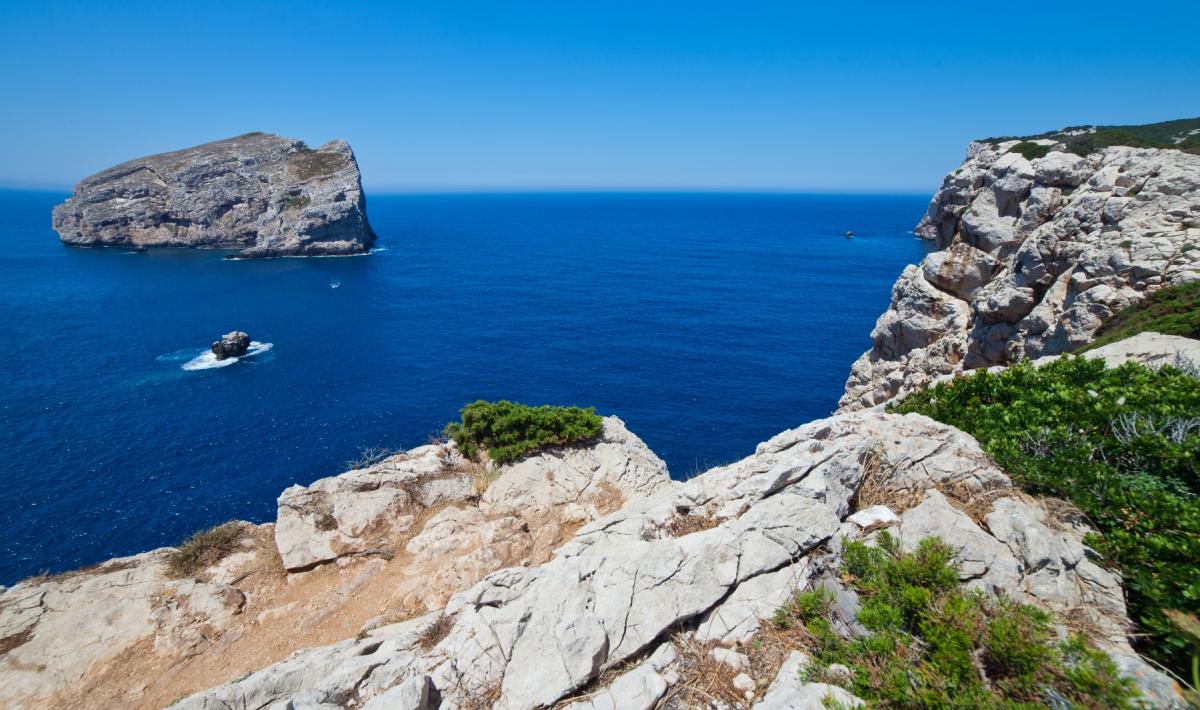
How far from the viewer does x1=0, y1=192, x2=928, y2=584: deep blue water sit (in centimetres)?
4312

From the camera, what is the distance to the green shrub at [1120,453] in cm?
838

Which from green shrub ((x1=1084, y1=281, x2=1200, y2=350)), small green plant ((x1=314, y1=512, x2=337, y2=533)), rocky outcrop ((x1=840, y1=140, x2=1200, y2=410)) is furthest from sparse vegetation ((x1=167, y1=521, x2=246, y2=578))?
green shrub ((x1=1084, y1=281, x2=1200, y2=350))

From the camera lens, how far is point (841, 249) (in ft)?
493

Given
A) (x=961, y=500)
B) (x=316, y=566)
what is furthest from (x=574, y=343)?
(x=961, y=500)

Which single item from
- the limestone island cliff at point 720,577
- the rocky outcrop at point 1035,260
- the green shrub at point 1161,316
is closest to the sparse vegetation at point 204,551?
the limestone island cliff at point 720,577

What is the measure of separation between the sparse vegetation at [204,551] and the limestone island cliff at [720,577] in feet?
0.30

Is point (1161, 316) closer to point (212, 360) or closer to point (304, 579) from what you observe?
point (304, 579)

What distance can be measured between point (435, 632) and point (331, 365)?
213 ft

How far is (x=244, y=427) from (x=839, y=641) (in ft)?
192

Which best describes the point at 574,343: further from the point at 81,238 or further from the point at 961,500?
the point at 81,238

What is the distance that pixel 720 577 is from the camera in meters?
9.95

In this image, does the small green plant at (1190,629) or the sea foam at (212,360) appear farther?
the sea foam at (212,360)

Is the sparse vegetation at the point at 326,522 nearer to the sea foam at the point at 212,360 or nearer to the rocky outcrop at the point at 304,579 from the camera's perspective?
the rocky outcrop at the point at 304,579

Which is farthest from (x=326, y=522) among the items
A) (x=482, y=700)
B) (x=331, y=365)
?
(x=331, y=365)
